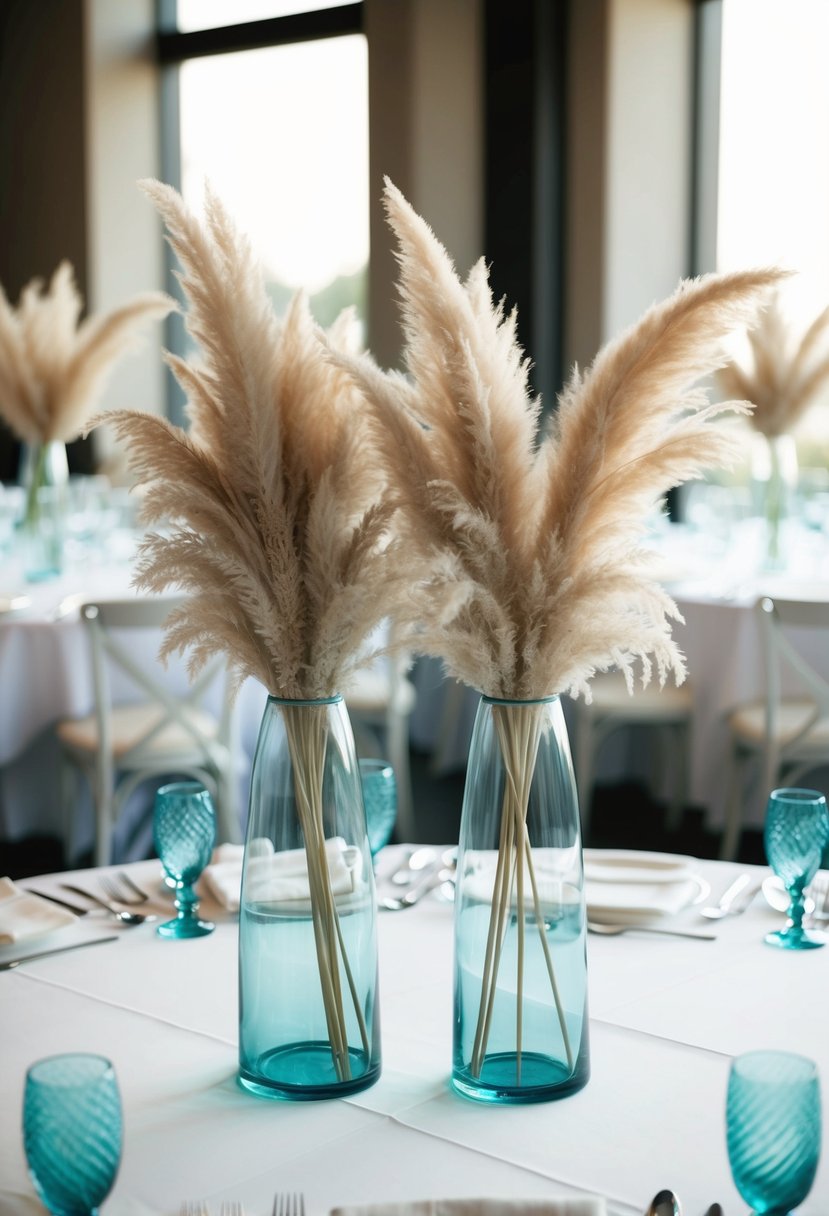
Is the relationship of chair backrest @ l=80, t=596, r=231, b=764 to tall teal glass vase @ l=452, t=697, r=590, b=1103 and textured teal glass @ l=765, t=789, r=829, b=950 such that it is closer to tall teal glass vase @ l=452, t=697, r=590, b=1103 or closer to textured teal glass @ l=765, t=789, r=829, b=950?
textured teal glass @ l=765, t=789, r=829, b=950

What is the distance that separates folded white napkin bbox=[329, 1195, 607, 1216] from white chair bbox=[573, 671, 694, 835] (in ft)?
10.1

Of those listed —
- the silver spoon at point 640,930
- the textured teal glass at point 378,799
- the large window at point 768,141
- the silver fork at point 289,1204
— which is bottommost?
the silver fork at point 289,1204

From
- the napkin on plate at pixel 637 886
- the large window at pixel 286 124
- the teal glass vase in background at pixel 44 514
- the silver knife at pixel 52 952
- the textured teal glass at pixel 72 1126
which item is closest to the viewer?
the textured teal glass at pixel 72 1126

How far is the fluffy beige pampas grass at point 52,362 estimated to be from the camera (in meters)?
4.03

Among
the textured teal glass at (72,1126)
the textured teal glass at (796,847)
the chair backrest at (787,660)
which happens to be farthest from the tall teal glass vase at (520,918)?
the chair backrest at (787,660)

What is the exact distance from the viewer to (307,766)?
1095 mm

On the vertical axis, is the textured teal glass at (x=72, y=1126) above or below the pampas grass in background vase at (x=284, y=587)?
below

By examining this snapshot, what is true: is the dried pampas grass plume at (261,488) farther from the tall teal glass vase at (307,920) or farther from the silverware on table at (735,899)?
the silverware on table at (735,899)

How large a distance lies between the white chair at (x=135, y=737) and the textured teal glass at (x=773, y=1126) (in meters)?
2.53

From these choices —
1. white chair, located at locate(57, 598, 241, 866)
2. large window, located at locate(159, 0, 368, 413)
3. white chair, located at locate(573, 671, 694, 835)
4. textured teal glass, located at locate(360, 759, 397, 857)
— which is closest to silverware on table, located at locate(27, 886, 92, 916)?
textured teal glass, located at locate(360, 759, 397, 857)

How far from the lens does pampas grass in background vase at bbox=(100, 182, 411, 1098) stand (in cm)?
104

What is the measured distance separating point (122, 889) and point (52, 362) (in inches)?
110

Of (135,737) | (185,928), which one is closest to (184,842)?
(185,928)

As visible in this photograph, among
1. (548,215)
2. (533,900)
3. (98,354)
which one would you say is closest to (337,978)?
(533,900)
